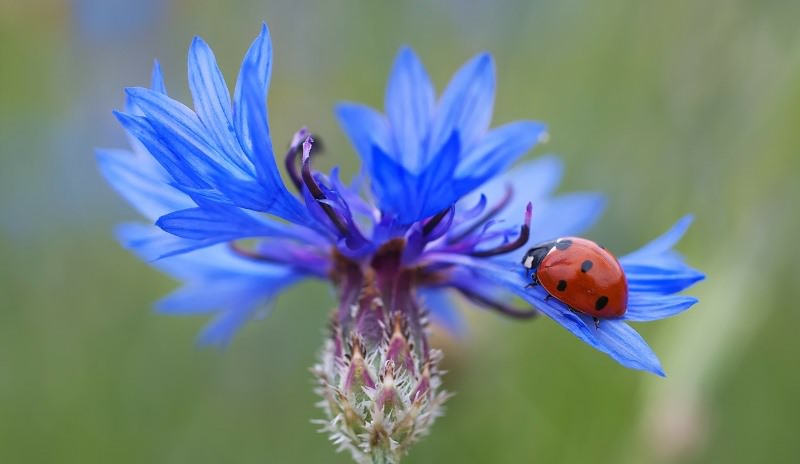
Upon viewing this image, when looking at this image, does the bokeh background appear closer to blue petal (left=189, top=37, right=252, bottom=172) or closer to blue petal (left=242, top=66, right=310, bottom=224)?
blue petal (left=242, top=66, right=310, bottom=224)

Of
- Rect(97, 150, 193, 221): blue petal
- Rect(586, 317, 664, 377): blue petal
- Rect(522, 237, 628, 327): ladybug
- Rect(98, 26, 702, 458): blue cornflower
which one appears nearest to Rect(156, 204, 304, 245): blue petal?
Rect(98, 26, 702, 458): blue cornflower

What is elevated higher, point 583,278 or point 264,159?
point 264,159

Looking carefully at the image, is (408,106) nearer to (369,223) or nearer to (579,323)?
(369,223)

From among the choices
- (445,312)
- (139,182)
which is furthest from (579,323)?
(139,182)

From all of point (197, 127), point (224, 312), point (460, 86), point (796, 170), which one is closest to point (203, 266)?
point (224, 312)

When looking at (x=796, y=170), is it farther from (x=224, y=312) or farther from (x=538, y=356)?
(x=224, y=312)

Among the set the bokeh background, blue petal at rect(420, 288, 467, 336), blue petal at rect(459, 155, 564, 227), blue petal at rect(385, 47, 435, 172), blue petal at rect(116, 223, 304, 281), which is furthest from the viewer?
the bokeh background

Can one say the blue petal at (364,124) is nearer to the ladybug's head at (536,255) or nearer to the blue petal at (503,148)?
the blue petal at (503,148)
